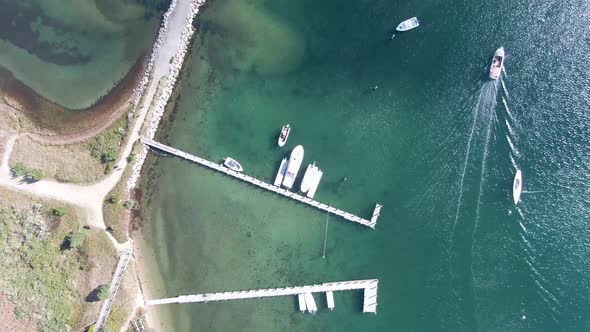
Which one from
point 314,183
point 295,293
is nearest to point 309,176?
point 314,183

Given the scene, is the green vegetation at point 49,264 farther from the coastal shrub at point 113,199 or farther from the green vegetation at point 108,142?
the green vegetation at point 108,142

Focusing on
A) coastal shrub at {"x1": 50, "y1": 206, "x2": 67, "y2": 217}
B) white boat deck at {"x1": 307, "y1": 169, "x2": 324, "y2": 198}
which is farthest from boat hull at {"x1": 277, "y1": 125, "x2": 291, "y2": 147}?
coastal shrub at {"x1": 50, "y1": 206, "x2": 67, "y2": 217}

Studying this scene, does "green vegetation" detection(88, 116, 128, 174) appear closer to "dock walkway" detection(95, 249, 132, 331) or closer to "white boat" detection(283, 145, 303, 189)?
"dock walkway" detection(95, 249, 132, 331)

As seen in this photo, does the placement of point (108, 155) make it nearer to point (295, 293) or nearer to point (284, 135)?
point (284, 135)

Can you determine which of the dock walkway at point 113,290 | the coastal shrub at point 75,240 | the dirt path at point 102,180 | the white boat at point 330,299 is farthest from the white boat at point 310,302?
the coastal shrub at point 75,240

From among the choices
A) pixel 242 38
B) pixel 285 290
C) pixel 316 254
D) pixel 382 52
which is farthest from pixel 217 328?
pixel 382 52

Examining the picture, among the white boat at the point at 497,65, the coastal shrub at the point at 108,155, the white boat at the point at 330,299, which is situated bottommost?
the white boat at the point at 330,299
